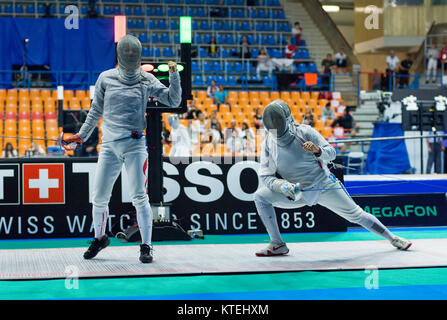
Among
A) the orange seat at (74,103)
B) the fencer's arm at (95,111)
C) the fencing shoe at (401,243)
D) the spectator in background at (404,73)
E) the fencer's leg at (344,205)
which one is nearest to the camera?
the fencer's arm at (95,111)

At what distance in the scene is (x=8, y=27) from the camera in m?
18.9

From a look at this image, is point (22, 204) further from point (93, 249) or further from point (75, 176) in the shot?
point (93, 249)

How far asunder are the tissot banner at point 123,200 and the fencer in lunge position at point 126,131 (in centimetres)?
187

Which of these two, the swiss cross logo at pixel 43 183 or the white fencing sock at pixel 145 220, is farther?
the swiss cross logo at pixel 43 183

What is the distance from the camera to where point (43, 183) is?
7473mm

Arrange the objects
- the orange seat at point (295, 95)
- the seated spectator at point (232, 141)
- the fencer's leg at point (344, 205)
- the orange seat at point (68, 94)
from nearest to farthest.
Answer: the fencer's leg at point (344, 205)
the seated spectator at point (232, 141)
the orange seat at point (68, 94)
the orange seat at point (295, 95)

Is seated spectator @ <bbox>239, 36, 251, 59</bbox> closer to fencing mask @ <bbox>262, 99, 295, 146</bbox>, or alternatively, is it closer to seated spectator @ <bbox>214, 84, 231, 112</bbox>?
seated spectator @ <bbox>214, 84, 231, 112</bbox>

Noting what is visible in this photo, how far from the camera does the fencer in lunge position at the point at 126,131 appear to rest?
558 cm

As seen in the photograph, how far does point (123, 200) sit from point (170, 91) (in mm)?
2314

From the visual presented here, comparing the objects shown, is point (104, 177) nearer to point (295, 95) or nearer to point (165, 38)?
point (295, 95)

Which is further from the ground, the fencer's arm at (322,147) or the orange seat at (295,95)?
the orange seat at (295,95)

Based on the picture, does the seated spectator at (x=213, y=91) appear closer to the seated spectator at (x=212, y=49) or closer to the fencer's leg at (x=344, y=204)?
the seated spectator at (x=212, y=49)

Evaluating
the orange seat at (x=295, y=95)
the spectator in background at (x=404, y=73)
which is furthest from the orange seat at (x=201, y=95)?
the spectator in background at (x=404, y=73)

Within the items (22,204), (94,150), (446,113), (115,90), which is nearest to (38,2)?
(94,150)
